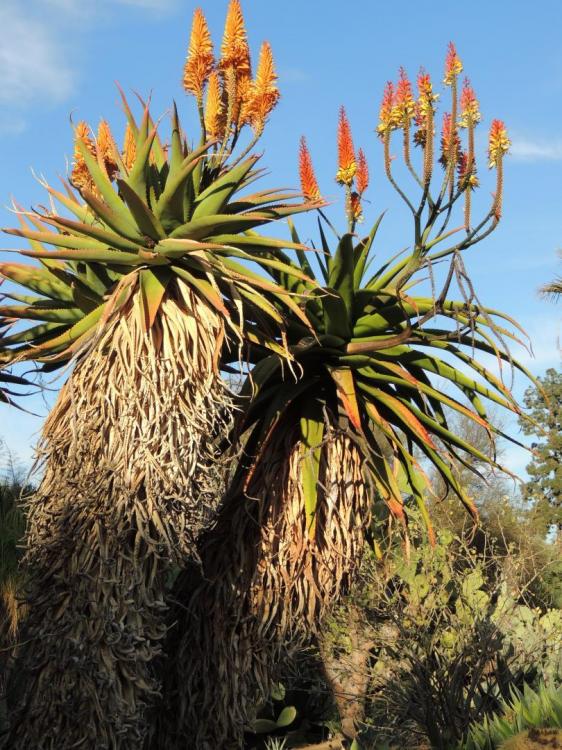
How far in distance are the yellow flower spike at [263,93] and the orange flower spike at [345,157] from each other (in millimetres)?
583

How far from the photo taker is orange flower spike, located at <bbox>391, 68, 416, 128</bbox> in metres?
7.16

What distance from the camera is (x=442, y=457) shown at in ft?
26.0

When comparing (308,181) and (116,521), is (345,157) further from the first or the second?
(116,521)

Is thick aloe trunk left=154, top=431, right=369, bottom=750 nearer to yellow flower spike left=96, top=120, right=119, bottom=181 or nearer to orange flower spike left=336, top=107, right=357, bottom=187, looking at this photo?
orange flower spike left=336, top=107, right=357, bottom=187

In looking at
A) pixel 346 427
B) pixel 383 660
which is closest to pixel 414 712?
pixel 383 660

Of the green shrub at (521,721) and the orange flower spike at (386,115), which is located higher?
the orange flower spike at (386,115)

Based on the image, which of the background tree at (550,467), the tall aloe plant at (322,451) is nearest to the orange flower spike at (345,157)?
the tall aloe plant at (322,451)

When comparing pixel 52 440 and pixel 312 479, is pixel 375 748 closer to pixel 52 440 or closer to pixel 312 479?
pixel 312 479

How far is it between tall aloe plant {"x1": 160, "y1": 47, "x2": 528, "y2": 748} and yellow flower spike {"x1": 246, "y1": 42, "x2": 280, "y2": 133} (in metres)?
0.56

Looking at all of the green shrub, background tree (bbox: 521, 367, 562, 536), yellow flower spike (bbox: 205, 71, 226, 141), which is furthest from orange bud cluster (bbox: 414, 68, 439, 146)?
background tree (bbox: 521, 367, 562, 536)

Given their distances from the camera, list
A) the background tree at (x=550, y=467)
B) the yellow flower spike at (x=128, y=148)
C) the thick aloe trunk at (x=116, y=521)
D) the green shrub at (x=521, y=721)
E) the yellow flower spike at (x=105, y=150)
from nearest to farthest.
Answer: the thick aloe trunk at (x=116, y=521)
the green shrub at (x=521, y=721)
the yellow flower spike at (x=128, y=148)
the yellow flower spike at (x=105, y=150)
the background tree at (x=550, y=467)

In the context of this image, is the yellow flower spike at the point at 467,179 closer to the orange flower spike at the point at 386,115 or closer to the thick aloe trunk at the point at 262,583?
the orange flower spike at the point at 386,115

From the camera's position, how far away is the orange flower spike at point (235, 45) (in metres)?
7.05

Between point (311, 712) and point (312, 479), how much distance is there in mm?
7494
